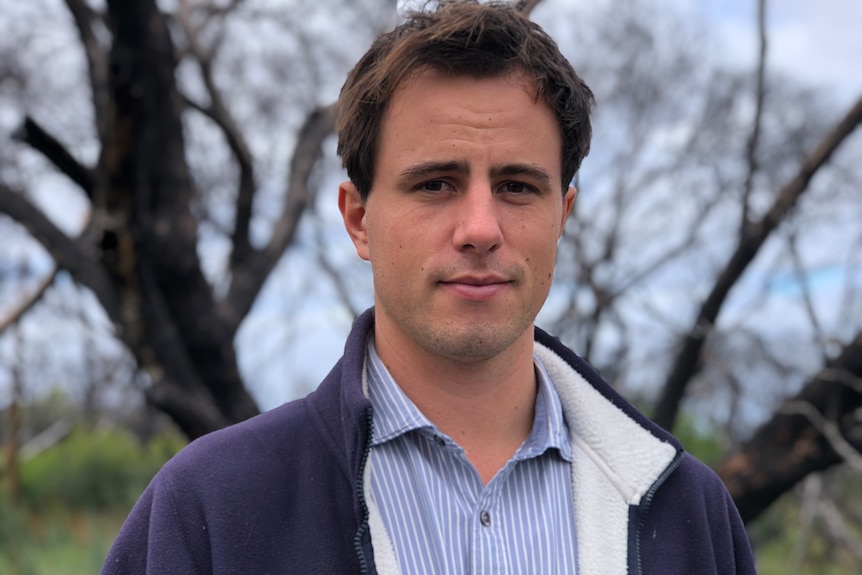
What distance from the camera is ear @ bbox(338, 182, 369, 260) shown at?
210cm

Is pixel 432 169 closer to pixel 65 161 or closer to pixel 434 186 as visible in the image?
pixel 434 186

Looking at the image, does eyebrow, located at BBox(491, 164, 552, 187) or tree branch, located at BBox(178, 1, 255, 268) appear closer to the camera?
eyebrow, located at BBox(491, 164, 552, 187)

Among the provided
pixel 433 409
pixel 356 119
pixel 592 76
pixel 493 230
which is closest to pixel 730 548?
pixel 433 409

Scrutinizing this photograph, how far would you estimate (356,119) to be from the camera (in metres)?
2.08

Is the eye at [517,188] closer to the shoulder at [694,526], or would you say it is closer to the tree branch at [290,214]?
the shoulder at [694,526]

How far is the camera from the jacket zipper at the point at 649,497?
188 centimetres

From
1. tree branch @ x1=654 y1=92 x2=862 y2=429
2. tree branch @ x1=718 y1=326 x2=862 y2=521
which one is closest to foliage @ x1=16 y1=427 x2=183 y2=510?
tree branch @ x1=654 y1=92 x2=862 y2=429

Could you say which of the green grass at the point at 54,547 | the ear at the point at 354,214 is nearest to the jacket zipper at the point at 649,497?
the ear at the point at 354,214

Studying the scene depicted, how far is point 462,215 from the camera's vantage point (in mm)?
1880

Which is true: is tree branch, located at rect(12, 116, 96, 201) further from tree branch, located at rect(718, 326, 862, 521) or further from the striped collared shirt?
tree branch, located at rect(718, 326, 862, 521)

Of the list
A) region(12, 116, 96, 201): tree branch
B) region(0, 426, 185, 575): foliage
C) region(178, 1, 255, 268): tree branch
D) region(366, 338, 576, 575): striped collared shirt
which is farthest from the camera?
region(0, 426, 185, 575): foliage

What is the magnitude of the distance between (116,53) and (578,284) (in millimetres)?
2957

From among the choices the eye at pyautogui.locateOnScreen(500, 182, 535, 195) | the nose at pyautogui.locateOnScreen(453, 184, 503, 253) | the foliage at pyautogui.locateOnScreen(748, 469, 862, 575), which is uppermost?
the eye at pyautogui.locateOnScreen(500, 182, 535, 195)

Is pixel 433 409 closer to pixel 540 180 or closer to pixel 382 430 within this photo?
pixel 382 430
